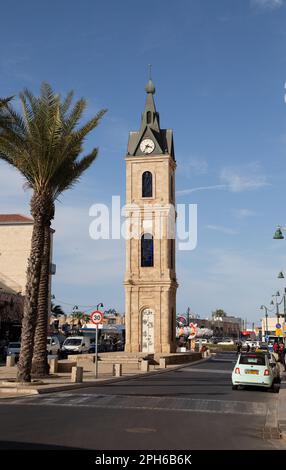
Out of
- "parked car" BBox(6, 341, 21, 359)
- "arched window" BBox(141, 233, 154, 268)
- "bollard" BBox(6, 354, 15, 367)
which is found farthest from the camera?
"arched window" BBox(141, 233, 154, 268)

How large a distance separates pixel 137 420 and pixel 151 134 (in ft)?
152

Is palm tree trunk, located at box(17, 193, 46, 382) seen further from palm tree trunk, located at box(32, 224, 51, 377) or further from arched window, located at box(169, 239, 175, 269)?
arched window, located at box(169, 239, 175, 269)

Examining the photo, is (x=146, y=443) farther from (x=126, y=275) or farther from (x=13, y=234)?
(x=13, y=234)

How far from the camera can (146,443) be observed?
9.88 meters

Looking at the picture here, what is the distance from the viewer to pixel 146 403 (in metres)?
16.8

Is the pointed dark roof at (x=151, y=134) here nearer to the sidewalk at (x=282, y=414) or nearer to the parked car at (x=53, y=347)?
the parked car at (x=53, y=347)

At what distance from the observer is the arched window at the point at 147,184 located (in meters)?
55.9

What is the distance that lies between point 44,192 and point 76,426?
13135 mm

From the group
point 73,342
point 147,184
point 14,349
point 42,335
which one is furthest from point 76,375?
point 147,184

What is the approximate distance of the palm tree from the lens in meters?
21.9

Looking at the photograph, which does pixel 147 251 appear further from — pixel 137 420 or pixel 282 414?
pixel 137 420

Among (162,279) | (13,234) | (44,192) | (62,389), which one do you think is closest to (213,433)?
(62,389)

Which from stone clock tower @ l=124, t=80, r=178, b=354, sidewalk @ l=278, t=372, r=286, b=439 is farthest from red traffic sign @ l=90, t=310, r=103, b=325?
stone clock tower @ l=124, t=80, r=178, b=354
